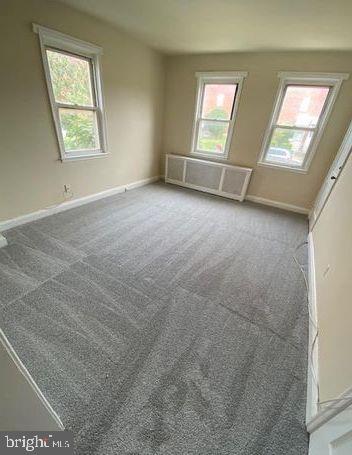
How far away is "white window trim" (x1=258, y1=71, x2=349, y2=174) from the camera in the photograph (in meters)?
3.04

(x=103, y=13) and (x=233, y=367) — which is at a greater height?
(x=103, y=13)

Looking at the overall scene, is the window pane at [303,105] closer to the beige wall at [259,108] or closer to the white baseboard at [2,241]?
the beige wall at [259,108]

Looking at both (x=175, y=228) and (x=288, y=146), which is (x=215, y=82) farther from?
(x=175, y=228)

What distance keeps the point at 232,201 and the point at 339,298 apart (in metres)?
2.95

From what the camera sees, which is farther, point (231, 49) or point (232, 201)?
point (232, 201)

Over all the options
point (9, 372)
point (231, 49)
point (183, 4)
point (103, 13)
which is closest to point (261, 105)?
point (231, 49)

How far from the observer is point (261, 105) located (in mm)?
3566

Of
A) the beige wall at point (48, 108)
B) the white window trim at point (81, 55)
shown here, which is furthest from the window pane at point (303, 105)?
the white window trim at point (81, 55)

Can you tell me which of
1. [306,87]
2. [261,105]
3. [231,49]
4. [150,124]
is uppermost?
[231,49]

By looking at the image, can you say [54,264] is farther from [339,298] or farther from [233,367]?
[339,298]

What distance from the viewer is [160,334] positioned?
1.51 meters

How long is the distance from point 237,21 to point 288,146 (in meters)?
2.05

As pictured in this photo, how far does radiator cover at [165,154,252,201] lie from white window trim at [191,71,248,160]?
7.7 inches

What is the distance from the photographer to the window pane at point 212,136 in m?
4.11
